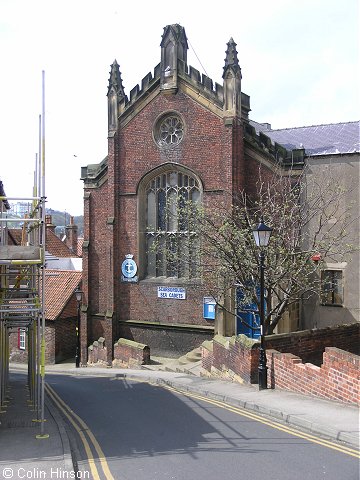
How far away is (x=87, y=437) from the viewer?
35.3 ft

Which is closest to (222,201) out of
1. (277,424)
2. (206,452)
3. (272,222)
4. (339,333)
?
(272,222)

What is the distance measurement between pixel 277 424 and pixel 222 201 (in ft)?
41.0

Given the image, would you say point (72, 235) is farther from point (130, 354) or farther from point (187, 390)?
point (187, 390)

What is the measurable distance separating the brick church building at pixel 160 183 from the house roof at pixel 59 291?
4.12 metres

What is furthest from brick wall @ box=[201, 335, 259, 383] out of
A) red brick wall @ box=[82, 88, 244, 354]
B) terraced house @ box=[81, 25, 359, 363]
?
red brick wall @ box=[82, 88, 244, 354]

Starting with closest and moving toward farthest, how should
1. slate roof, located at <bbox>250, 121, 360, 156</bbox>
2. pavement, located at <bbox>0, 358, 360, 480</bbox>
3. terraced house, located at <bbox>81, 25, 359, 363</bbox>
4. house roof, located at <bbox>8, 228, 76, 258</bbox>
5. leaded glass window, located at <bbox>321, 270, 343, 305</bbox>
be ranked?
pavement, located at <bbox>0, 358, 360, 480</bbox> → leaded glass window, located at <bbox>321, 270, 343, 305</bbox> → slate roof, located at <bbox>250, 121, 360, 156</bbox> → terraced house, located at <bbox>81, 25, 359, 363</bbox> → house roof, located at <bbox>8, 228, 76, 258</bbox>

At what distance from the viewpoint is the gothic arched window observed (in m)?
23.2

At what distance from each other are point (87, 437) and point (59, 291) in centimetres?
2076

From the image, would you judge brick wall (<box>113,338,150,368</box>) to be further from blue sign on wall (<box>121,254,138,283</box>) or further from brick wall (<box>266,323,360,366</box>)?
brick wall (<box>266,323,360,366</box>)

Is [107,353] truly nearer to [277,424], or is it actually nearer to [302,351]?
[302,351]

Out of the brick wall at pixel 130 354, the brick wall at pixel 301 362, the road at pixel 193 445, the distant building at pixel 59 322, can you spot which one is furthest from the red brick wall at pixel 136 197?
the road at pixel 193 445

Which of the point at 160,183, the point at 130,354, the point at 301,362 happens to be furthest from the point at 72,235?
the point at 301,362

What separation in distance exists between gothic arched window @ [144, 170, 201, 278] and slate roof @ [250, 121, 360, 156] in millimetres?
4901

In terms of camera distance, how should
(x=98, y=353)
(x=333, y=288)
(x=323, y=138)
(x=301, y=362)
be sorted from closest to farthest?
(x=301, y=362) → (x=333, y=288) → (x=323, y=138) → (x=98, y=353)
